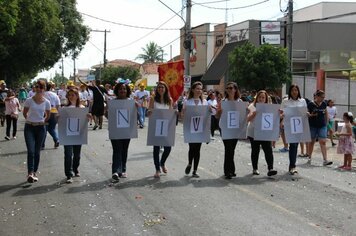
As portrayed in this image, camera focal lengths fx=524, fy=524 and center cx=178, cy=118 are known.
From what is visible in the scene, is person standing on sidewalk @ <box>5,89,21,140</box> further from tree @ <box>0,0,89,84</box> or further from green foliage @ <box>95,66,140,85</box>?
green foliage @ <box>95,66,140,85</box>

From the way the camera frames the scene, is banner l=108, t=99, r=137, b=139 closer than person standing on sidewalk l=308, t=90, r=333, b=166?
Yes

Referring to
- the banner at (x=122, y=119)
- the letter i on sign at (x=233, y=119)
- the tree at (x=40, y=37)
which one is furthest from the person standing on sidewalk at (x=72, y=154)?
the tree at (x=40, y=37)

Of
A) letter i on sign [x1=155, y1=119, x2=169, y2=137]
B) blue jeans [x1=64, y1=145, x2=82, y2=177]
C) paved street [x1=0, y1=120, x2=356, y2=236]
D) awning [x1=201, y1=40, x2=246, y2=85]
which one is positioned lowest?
paved street [x1=0, y1=120, x2=356, y2=236]

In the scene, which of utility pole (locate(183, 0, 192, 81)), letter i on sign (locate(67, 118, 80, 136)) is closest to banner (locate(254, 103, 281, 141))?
letter i on sign (locate(67, 118, 80, 136))

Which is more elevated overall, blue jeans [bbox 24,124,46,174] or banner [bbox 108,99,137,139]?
banner [bbox 108,99,137,139]

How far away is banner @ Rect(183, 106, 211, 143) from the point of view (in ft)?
33.2

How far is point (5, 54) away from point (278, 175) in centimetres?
3265

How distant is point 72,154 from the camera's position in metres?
9.82

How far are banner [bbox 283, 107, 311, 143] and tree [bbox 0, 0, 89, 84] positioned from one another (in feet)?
75.7

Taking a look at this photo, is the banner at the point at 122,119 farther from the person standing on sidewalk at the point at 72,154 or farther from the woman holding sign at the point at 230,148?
the woman holding sign at the point at 230,148

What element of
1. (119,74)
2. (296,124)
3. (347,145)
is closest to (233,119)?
(296,124)

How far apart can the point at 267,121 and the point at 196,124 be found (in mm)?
1470

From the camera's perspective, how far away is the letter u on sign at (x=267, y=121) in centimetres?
1045

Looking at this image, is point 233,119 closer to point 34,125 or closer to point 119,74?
point 34,125
